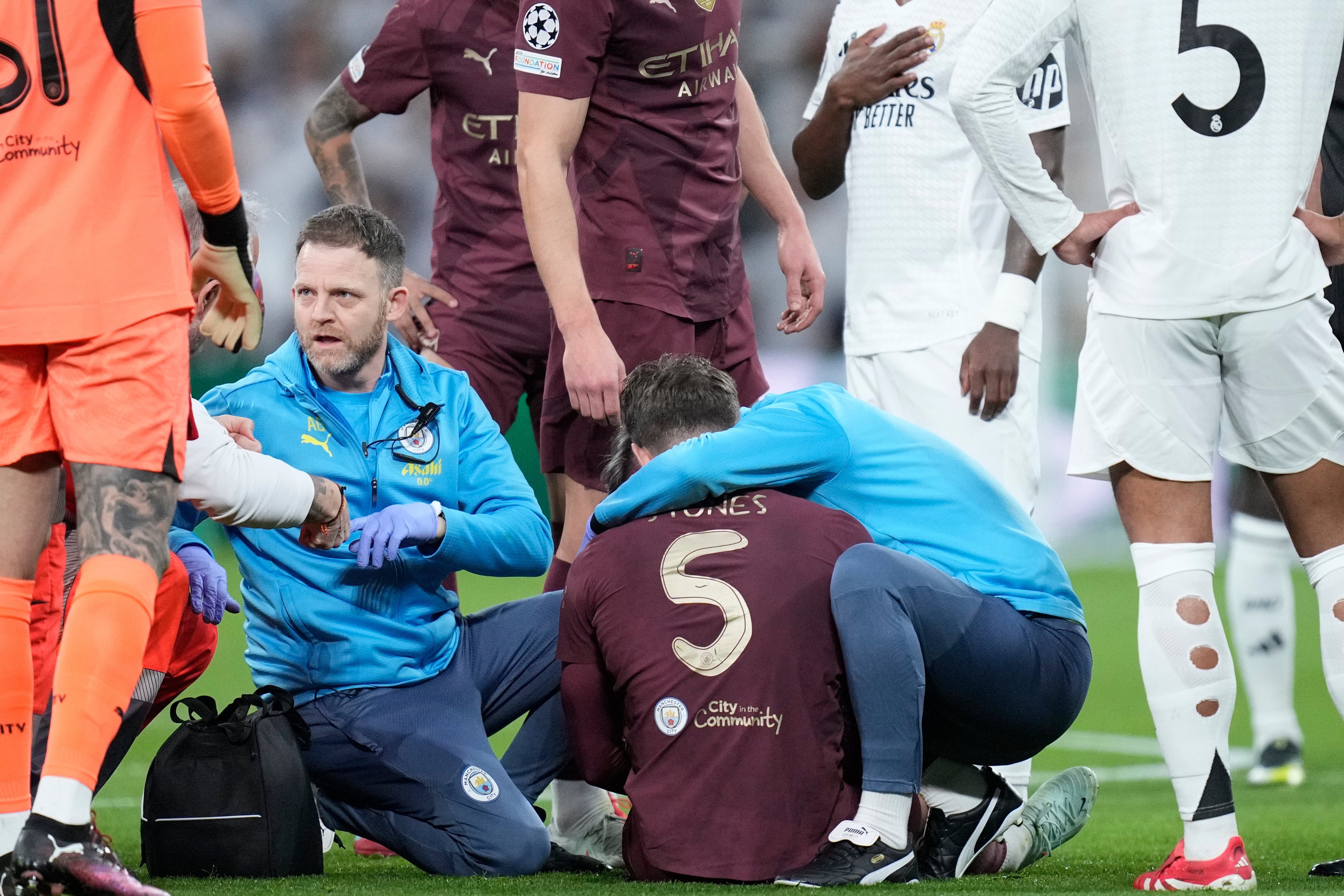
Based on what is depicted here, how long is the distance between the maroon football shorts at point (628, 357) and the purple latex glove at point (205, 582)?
0.87 metres

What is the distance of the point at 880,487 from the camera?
308 centimetres

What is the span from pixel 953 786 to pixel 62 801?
1710 millimetres

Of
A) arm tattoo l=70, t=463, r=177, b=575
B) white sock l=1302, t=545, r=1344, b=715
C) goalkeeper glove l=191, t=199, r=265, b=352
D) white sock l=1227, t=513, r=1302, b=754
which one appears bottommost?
white sock l=1227, t=513, r=1302, b=754

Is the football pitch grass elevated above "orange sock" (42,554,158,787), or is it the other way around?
"orange sock" (42,554,158,787)

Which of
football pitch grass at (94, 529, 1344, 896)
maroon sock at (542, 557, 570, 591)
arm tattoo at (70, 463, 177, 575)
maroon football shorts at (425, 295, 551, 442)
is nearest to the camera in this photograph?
arm tattoo at (70, 463, 177, 575)

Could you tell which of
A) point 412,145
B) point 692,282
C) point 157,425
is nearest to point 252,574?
point 157,425

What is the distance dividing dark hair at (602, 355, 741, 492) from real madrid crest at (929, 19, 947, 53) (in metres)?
1.57

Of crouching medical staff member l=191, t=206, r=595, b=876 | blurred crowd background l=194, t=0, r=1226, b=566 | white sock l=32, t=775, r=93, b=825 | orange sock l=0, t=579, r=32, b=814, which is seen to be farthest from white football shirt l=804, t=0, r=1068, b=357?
blurred crowd background l=194, t=0, r=1226, b=566

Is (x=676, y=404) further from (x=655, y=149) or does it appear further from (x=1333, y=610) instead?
(x=1333, y=610)

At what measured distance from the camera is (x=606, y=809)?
11.6 ft

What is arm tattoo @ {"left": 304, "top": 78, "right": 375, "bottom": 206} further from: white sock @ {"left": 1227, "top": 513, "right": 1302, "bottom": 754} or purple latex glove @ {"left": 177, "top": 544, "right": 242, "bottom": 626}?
white sock @ {"left": 1227, "top": 513, "right": 1302, "bottom": 754}

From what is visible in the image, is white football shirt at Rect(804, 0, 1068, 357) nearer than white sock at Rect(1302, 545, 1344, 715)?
No

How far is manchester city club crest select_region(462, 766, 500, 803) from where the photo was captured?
127 inches

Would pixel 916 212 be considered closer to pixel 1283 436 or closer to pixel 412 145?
pixel 1283 436
